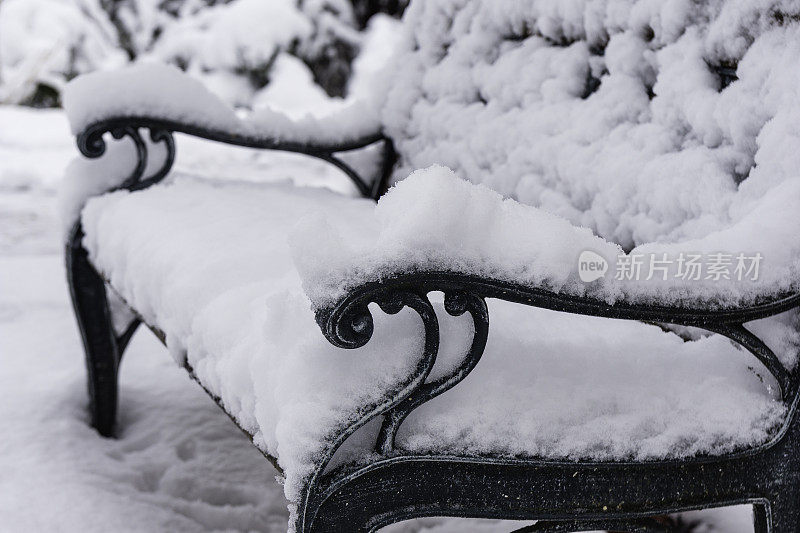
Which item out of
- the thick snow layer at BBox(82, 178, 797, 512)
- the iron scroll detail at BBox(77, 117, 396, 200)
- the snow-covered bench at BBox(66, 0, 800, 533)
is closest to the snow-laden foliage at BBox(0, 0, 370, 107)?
the iron scroll detail at BBox(77, 117, 396, 200)

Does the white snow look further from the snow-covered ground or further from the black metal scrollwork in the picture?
the black metal scrollwork

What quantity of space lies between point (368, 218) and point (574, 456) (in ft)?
2.34

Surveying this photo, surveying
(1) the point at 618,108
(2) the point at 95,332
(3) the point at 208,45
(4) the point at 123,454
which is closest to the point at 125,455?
(4) the point at 123,454

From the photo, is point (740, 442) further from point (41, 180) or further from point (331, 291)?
point (41, 180)

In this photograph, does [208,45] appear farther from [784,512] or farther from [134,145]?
[784,512]

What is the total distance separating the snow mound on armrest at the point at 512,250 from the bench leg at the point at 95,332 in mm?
1102

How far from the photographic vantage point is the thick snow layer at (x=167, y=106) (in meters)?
1.45

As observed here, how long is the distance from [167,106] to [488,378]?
1.08m

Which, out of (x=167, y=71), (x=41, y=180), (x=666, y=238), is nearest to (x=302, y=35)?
(x=41, y=180)

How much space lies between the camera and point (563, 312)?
88 cm

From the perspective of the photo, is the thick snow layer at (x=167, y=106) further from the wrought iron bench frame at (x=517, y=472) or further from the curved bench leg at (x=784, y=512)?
the curved bench leg at (x=784, y=512)

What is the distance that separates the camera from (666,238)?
1.01 meters

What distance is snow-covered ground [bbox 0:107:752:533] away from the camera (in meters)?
1.35

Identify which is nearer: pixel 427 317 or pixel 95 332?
pixel 427 317
